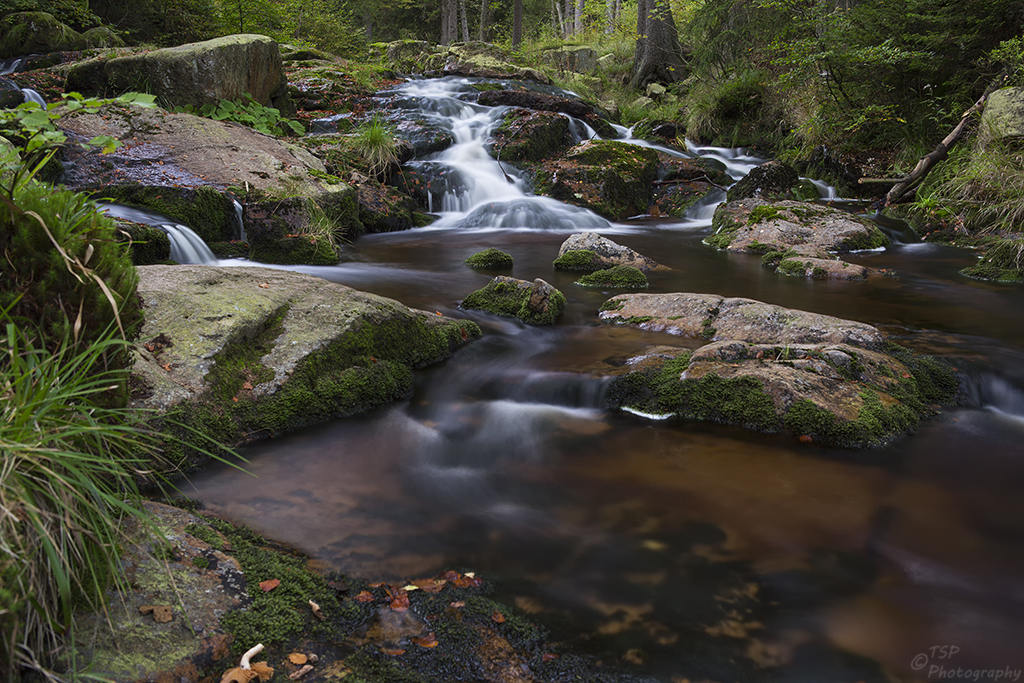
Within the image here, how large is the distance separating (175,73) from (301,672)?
12463mm

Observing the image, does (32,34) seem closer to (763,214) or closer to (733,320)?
(763,214)

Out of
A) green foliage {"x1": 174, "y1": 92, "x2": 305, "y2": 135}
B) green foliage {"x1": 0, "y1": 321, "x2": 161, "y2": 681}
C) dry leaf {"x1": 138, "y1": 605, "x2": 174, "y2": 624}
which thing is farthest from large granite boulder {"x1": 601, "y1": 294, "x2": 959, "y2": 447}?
green foliage {"x1": 174, "y1": 92, "x2": 305, "y2": 135}

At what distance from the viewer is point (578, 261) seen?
29.4ft

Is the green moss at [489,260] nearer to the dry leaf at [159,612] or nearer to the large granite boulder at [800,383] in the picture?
the large granite boulder at [800,383]

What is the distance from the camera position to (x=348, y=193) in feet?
34.9

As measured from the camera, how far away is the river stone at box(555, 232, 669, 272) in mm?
8992

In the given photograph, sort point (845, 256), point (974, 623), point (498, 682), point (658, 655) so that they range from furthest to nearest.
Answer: point (845, 256) < point (974, 623) < point (658, 655) < point (498, 682)

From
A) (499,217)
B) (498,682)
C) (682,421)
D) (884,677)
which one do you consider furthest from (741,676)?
(499,217)

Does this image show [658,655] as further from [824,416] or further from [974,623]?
[824,416]

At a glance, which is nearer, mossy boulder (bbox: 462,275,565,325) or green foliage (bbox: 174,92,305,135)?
mossy boulder (bbox: 462,275,565,325)

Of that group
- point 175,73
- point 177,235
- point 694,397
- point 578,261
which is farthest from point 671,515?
point 175,73

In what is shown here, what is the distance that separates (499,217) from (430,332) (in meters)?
7.65

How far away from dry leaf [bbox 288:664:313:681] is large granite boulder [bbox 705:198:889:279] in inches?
348

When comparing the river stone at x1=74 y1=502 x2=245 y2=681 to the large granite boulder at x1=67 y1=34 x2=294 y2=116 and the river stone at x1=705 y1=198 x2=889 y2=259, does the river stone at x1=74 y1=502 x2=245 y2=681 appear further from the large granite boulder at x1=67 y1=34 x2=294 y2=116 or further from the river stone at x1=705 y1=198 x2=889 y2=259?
the large granite boulder at x1=67 y1=34 x2=294 y2=116
